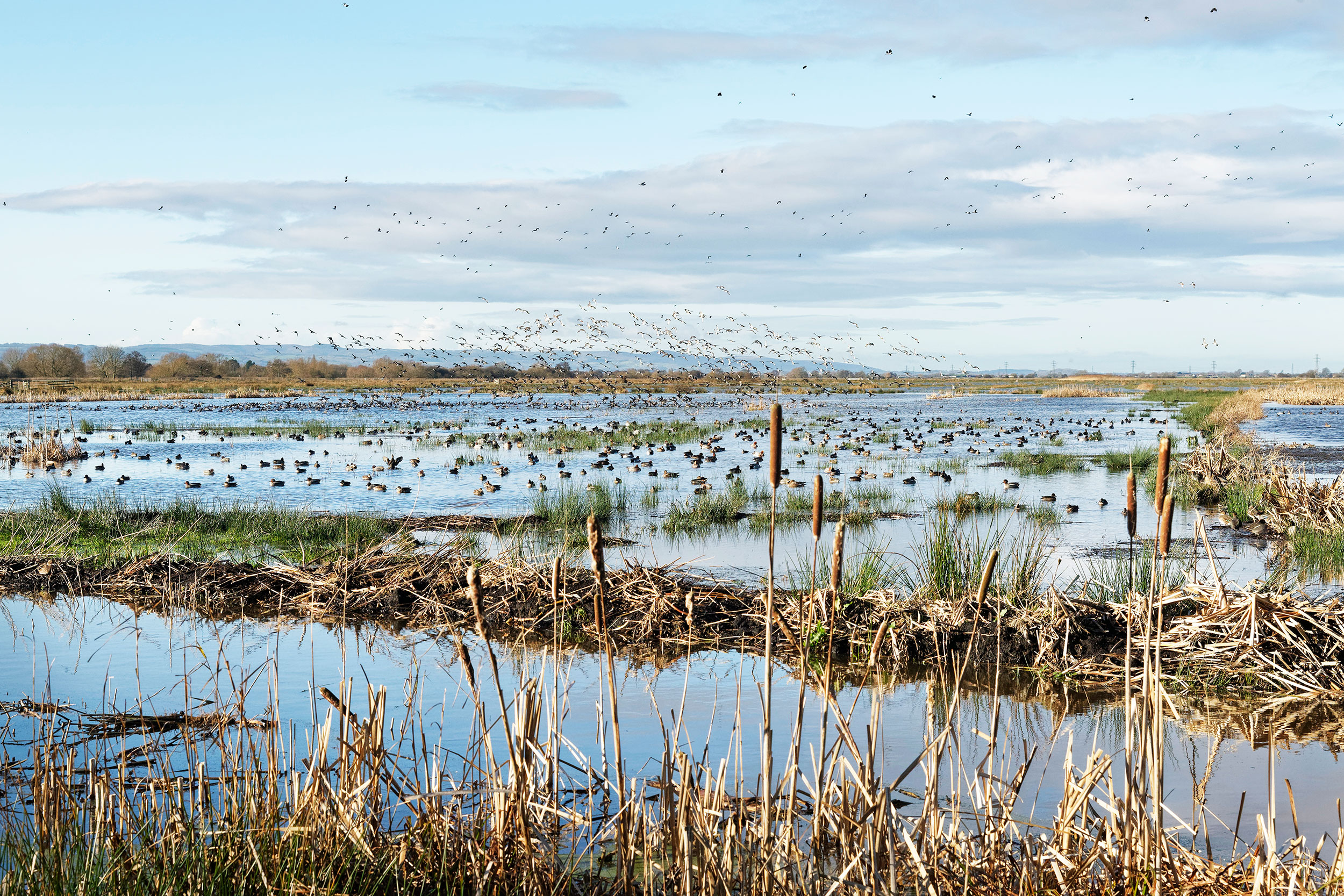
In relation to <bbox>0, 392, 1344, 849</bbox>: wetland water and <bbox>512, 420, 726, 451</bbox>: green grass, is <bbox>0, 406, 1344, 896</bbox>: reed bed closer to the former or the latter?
<bbox>0, 392, 1344, 849</bbox>: wetland water

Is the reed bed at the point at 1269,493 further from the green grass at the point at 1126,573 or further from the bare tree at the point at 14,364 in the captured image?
the bare tree at the point at 14,364

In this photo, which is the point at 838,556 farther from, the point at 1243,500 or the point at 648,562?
the point at 1243,500

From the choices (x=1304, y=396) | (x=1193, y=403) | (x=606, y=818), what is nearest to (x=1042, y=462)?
(x=606, y=818)

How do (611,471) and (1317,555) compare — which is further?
(611,471)

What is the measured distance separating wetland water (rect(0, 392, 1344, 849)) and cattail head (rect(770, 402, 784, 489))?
1.15m

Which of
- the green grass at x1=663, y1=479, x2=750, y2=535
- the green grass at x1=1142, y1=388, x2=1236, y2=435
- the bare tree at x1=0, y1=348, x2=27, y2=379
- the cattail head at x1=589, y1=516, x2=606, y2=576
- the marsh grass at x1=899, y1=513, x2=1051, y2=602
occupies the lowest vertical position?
the green grass at x1=663, y1=479, x2=750, y2=535

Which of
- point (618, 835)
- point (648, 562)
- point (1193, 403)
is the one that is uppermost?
point (1193, 403)

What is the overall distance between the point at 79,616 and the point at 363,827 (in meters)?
7.91

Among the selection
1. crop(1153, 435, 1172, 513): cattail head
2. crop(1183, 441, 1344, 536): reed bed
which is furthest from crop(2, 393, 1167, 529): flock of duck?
crop(1153, 435, 1172, 513): cattail head

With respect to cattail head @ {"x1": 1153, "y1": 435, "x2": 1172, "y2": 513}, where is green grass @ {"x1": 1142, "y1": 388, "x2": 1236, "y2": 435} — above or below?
below

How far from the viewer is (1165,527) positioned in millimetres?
2990

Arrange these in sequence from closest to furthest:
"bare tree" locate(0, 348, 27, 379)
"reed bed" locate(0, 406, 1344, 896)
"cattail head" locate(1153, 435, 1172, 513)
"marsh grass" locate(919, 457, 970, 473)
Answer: "cattail head" locate(1153, 435, 1172, 513) → "reed bed" locate(0, 406, 1344, 896) → "marsh grass" locate(919, 457, 970, 473) → "bare tree" locate(0, 348, 27, 379)

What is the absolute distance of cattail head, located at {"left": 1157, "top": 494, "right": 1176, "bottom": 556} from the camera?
2.90 metres

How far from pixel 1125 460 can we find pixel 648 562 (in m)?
16.2
